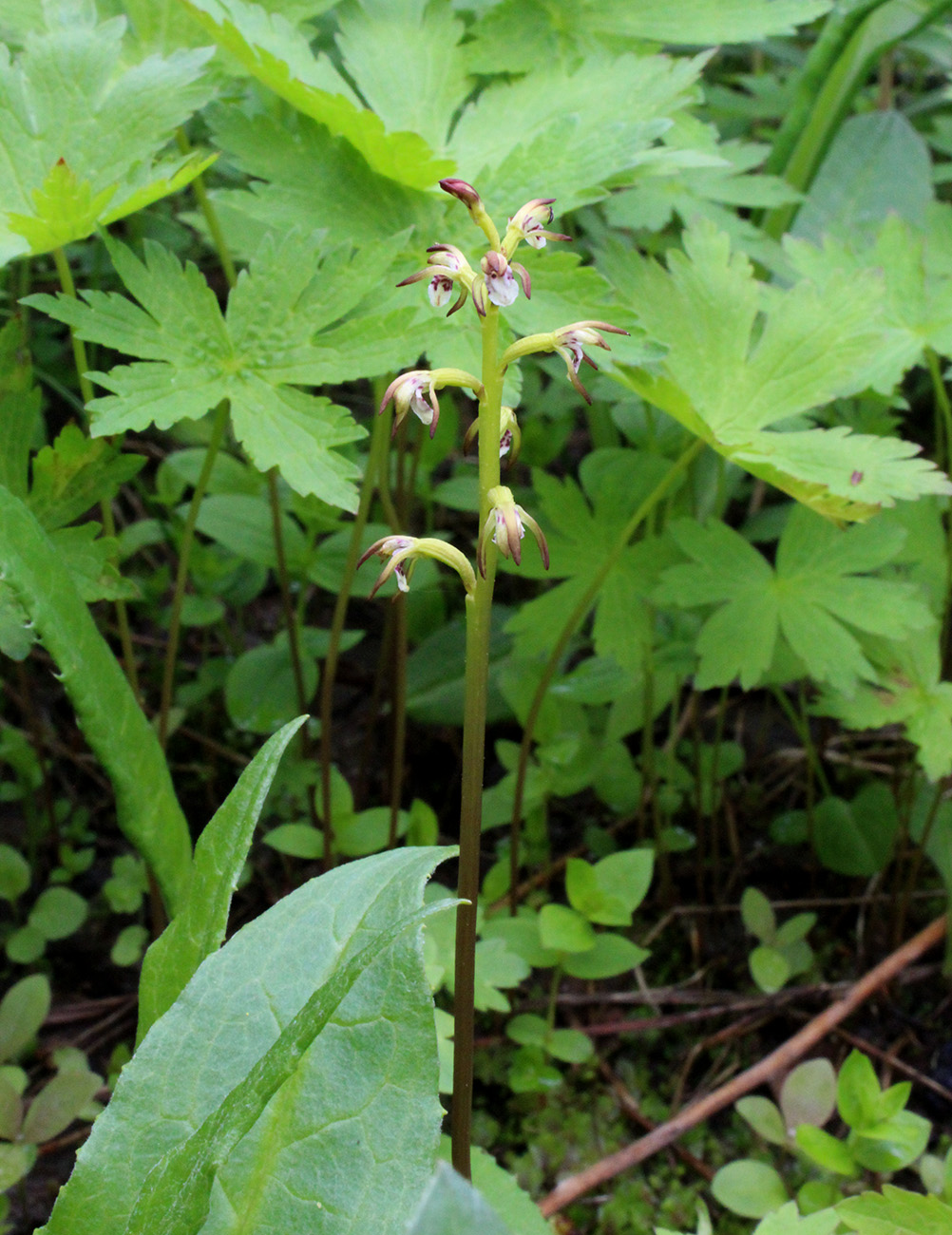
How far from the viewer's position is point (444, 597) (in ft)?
7.40

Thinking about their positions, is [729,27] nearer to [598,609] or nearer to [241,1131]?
[598,609]

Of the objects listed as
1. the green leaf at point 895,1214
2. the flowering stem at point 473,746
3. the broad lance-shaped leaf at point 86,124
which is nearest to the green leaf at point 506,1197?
the flowering stem at point 473,746

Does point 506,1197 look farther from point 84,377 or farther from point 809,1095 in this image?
point 84,377

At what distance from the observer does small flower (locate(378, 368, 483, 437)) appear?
2.50ft

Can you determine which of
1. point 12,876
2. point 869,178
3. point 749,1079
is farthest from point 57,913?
point 869,178

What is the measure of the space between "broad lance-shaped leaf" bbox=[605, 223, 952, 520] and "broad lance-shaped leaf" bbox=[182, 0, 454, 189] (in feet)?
1.17

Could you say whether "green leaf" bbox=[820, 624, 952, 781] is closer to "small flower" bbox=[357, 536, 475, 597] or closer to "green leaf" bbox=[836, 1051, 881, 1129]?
"green leaf" bbox=[836, 1051, 881, 1129]

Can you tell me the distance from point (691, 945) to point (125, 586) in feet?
3.69

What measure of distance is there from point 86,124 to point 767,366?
0.89 metres

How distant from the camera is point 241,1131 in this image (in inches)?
26.7

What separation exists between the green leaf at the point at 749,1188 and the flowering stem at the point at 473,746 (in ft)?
1.73

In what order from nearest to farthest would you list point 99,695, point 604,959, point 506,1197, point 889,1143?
point 99,695, point 506,1197, point 889,1143, point 604,959


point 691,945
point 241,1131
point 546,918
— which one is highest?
point 241,1131

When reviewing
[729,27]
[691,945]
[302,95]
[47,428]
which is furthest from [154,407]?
[47,428]
